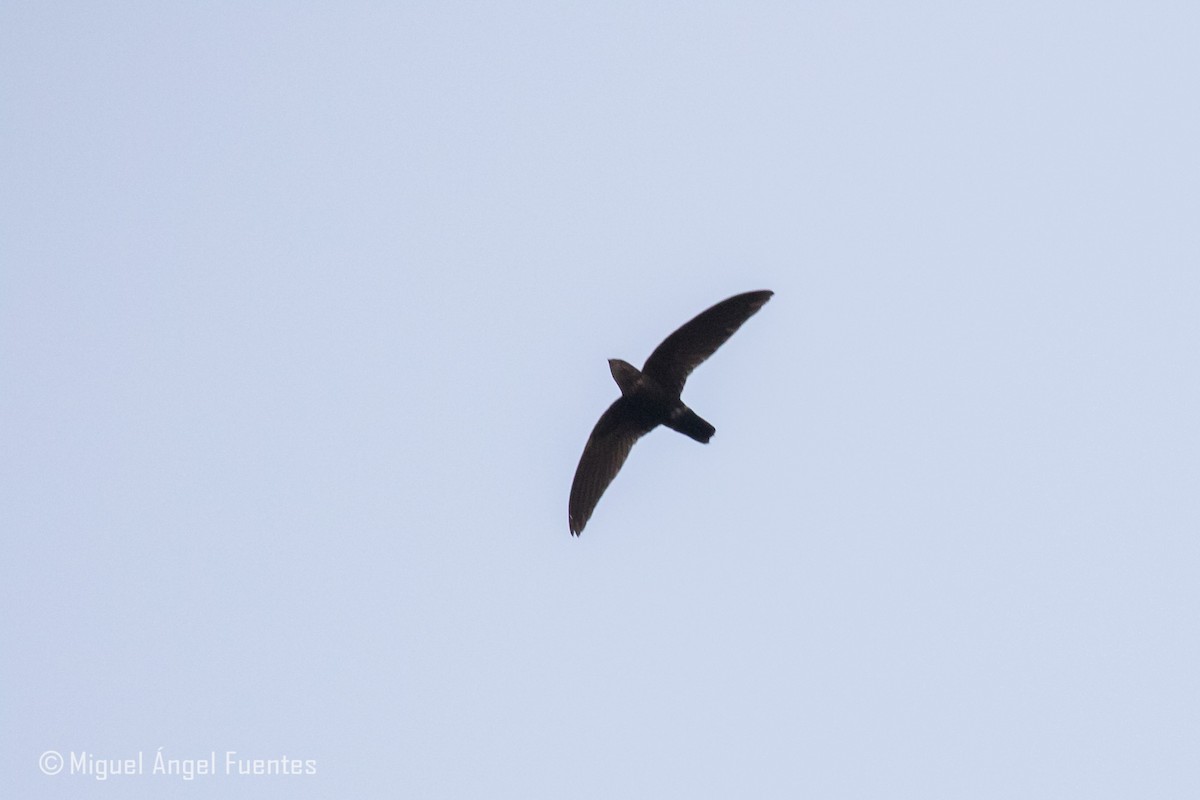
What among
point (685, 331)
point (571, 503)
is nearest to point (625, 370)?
point (685, 331)

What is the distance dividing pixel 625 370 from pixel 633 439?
42.3 inches

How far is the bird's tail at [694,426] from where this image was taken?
47.0 feet

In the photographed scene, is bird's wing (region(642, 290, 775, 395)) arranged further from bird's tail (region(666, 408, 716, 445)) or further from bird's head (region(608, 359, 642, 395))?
bird's tail (region(666, 408, 716, 445))

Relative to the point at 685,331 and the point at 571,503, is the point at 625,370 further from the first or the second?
the point at 571,503

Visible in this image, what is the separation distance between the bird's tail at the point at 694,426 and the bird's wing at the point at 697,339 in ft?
0.92

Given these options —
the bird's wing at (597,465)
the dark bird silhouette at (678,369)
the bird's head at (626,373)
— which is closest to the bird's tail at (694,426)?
the dark bird silhouette at (678,369)

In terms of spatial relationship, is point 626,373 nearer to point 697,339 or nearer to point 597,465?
point 697,339

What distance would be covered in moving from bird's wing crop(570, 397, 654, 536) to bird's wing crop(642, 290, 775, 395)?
2.91 ft

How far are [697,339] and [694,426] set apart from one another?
0.81m

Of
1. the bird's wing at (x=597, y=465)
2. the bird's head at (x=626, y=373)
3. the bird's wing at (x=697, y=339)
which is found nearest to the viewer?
the bird's wing at (x=697, y=339)

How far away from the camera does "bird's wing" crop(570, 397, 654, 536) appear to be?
15.2 metres

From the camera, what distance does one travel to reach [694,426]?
14.4 metres

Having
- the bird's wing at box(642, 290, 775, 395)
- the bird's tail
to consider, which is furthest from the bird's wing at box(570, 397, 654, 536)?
the bird's wing at box(642, 290, 775, 395)

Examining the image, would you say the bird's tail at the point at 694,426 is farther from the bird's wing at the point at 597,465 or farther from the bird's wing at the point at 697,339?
the bird's wing at the point at 597,465
